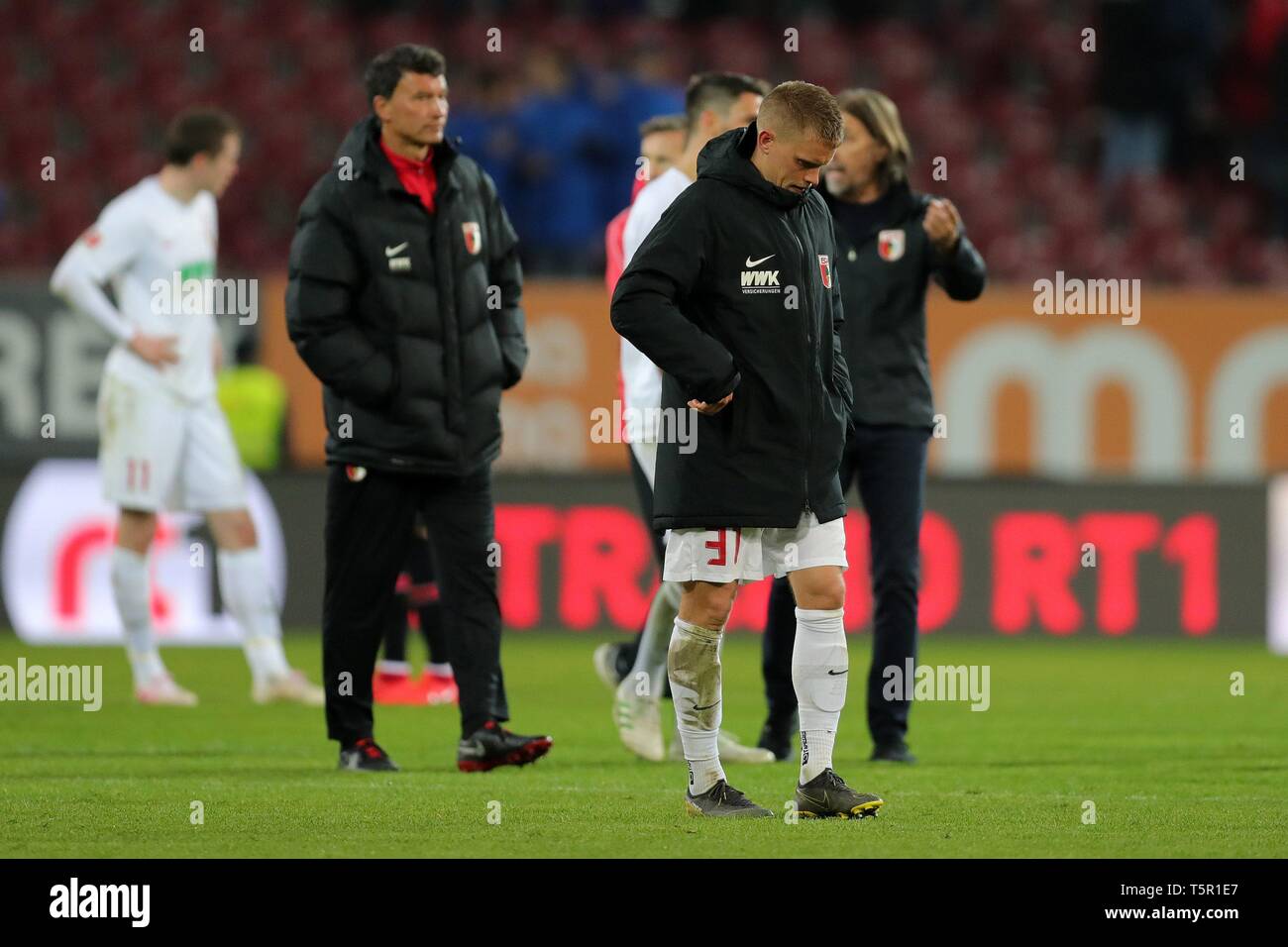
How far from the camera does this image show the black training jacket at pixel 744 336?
666 centimetres

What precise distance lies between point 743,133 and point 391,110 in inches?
67.0

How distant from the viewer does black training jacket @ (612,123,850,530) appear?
6.66 meters

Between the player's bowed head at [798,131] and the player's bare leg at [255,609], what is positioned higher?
the player's bowed head at [798,131]

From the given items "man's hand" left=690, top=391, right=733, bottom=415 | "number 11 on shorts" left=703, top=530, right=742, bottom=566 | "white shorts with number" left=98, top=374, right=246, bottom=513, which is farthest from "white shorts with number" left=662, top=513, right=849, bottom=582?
"white shorts with number" left=98, top=374, right=246, bottom=513

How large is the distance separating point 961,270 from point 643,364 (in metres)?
1.25

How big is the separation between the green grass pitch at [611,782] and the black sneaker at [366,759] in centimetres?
13

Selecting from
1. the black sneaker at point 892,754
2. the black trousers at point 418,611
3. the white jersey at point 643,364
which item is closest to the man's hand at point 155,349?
the black trousers at point 418,611

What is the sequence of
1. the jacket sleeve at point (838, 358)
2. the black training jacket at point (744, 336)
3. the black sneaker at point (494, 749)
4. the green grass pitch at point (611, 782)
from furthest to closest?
the black sneaker at point (494, 749) → the jacket sleeve at point (838, 358) → the black training jacket at point (744, 336) → the green grass pitch at point (611, 782)

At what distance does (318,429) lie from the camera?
16672mm

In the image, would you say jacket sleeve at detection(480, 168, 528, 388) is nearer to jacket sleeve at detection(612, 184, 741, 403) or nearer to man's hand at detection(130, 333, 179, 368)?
jacket sleeve at detection(612, 184, 741, 403)

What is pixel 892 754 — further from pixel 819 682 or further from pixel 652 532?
pixel 819 682

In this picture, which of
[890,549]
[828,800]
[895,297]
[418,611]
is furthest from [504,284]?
[418,611]

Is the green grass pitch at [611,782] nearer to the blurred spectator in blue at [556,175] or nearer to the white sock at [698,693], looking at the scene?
the white sock at [698,693]

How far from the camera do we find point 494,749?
26.2ft
